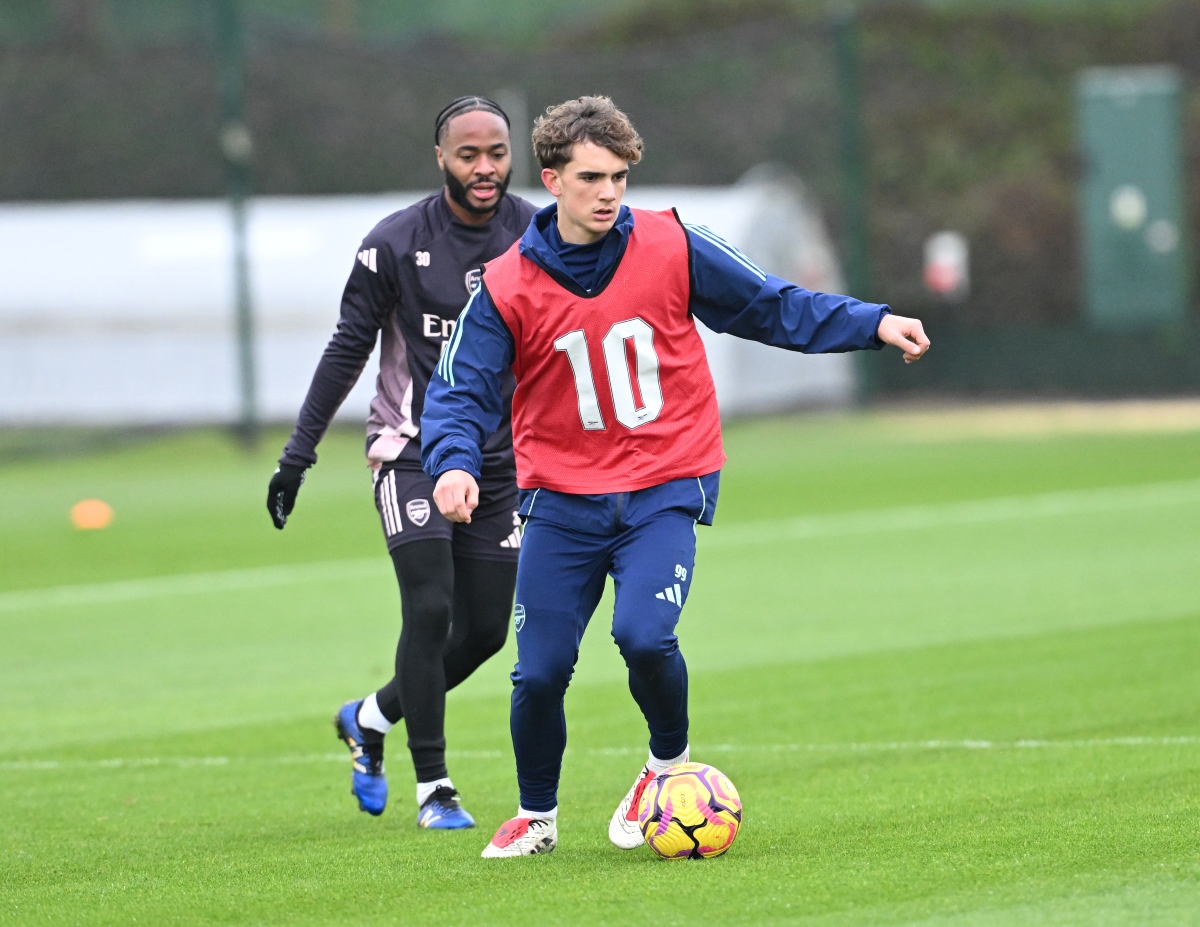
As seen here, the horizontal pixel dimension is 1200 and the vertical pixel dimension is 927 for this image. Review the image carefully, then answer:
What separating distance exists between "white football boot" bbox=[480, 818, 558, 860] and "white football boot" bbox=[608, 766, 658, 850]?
180 mm

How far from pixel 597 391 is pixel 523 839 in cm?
128

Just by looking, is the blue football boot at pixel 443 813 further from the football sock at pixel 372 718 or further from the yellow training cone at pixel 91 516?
the yellow training cone at pixel 91 516

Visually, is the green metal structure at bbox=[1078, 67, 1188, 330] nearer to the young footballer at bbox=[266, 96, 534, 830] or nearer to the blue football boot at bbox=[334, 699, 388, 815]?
the young footballer at bbox=[266, 96, 534, 830]

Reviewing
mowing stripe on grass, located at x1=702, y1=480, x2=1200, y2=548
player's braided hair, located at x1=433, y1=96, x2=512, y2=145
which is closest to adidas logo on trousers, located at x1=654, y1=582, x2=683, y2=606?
player's braided hair, located at x1=433, y1=96, x2=512, y2=145

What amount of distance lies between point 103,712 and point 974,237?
27.1 meters

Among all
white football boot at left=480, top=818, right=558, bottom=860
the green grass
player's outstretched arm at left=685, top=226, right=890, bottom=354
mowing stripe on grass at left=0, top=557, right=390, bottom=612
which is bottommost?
mowing stripe on grass at left=0, top=557, right=390, bottom=612

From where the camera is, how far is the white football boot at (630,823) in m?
5.86

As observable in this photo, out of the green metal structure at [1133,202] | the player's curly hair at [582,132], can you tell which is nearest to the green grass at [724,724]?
the player's curly hair at [582,132]

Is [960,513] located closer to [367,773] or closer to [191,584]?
[191,584]

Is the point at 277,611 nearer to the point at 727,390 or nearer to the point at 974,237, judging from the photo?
the point at 727,390

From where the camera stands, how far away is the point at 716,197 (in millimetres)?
25766

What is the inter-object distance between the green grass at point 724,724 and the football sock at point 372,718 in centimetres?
28

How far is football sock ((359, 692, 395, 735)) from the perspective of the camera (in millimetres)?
7027

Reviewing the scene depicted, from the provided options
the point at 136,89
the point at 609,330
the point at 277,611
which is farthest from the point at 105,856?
the point at 136,89
